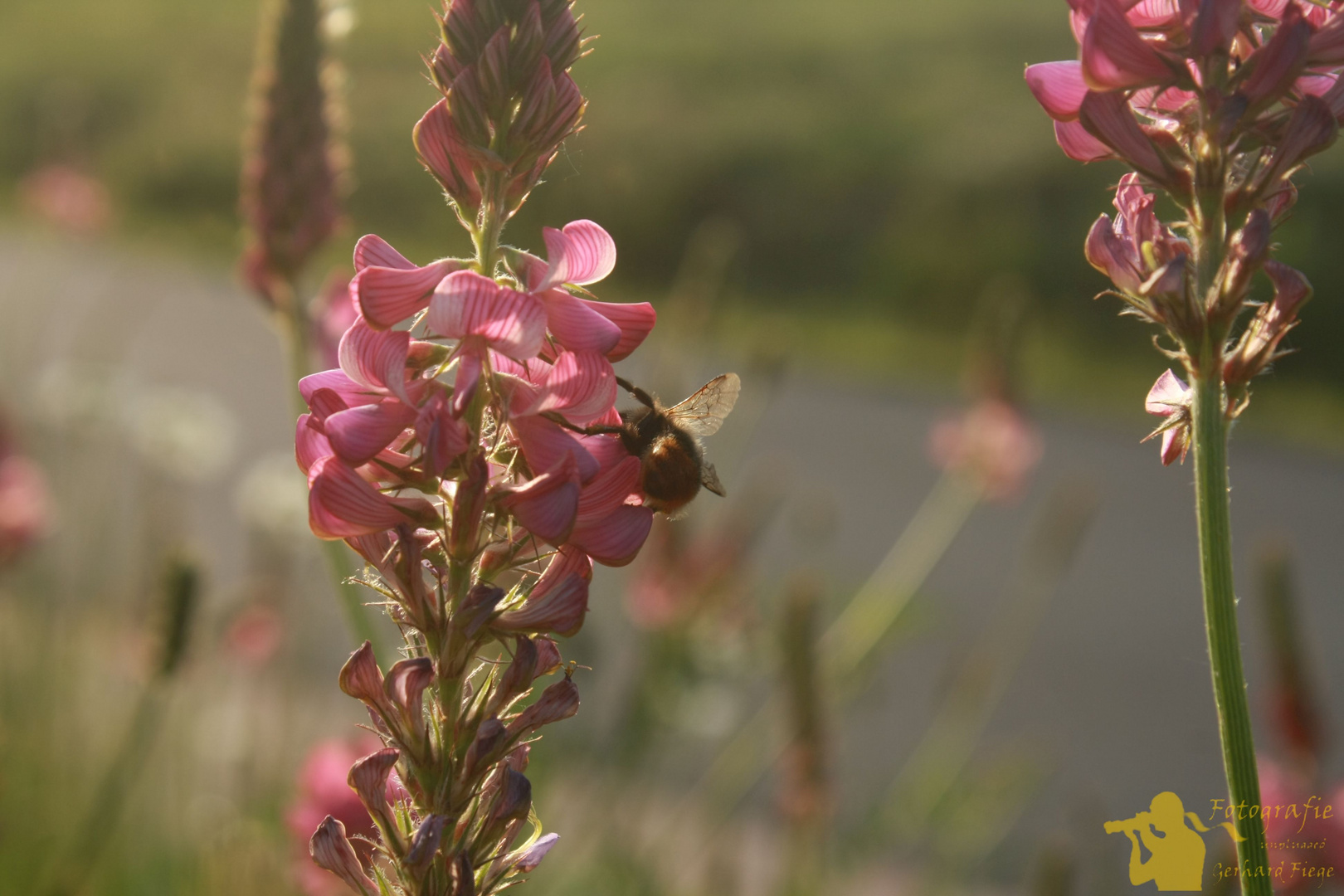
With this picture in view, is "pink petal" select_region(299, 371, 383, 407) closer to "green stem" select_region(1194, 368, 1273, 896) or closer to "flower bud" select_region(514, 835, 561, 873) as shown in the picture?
"flower bud" select_region(514, 835, 561, 873)

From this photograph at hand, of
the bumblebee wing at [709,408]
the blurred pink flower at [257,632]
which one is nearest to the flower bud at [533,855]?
the bumblebee wing at [709,408]

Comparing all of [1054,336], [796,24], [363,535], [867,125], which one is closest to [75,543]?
[363,535]

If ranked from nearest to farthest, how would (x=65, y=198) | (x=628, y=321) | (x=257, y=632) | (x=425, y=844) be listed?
(x=425, y=844) → (x=628, y=321) → (x=257, y=632) → (x=65, y=198)

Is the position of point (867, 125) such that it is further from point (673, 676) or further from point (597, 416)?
point (597, 416)

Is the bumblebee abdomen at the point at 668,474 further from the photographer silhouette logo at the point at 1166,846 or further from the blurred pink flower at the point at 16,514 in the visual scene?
the blurred pink flower at the point at 16,514

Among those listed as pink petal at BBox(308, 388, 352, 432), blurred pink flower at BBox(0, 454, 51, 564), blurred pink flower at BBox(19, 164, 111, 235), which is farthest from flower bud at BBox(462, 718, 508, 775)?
blurred pink flower at BBox(19, 164, 111, 235)

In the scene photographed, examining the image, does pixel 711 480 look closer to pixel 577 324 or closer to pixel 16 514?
pixel 577 324

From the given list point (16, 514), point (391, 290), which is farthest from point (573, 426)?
point (16, 514)
